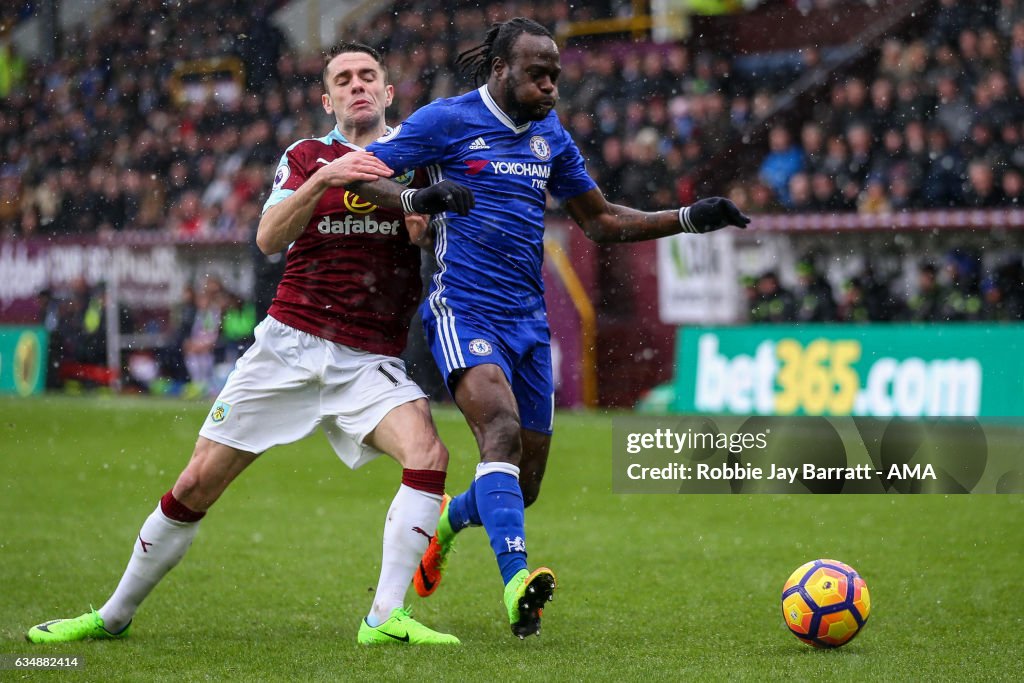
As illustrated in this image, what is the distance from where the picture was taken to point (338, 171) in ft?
15.9

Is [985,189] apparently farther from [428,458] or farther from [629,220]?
[428,458]

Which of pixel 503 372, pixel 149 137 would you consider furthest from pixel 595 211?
pixel 149 137

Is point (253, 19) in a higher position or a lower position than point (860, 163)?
higher

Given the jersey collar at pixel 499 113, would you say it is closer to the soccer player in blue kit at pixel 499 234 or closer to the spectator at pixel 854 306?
the soccer player in blue kit at pixel 499 234

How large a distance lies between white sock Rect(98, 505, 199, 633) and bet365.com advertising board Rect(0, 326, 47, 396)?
14.9 meters

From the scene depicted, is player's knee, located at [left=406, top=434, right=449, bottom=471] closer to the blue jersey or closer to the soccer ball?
the blue jersey

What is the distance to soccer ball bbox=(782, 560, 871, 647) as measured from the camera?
4738 mm

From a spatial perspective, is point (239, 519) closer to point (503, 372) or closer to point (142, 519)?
point (142, 519)

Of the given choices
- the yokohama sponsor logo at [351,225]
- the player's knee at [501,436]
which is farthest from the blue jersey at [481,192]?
the player's knee at [501,436]

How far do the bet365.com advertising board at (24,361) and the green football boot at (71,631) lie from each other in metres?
14.9

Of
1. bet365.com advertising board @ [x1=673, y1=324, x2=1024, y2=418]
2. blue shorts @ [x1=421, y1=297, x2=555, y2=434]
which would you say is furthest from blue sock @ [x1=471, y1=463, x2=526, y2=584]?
bet365.com advertising board @ [x1=673, y1=324, x2=1024, y2=418]

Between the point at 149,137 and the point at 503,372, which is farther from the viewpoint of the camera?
the point at 149,137

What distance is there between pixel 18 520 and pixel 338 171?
16.1 feet

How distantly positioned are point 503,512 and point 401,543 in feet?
1.54
